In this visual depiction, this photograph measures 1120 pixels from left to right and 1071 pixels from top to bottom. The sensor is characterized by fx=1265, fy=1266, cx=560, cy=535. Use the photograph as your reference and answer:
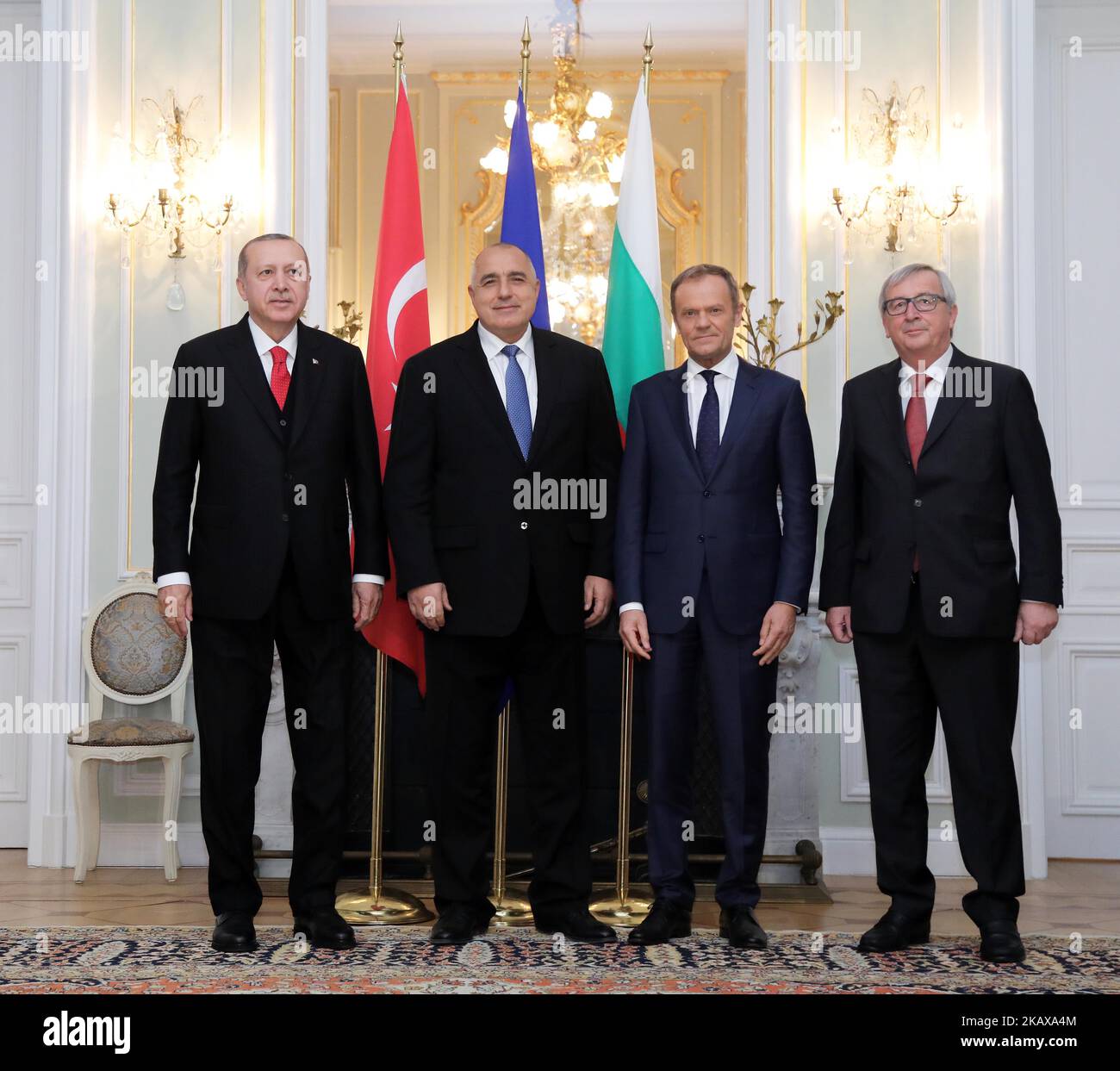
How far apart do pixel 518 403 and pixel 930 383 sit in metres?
1.05

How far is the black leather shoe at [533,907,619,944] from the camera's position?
320 cm

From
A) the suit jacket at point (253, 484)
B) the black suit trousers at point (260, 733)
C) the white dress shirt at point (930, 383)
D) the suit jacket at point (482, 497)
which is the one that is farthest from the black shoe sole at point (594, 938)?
the white dress shirt at point (930, 383)

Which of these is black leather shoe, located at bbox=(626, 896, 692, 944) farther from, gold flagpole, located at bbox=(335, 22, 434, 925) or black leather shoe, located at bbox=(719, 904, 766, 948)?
gold flagpole, located at bbox=(335, 22, 434, 925)

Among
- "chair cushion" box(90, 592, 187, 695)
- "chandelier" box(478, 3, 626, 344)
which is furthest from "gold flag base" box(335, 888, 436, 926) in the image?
"chandelier" box(478, 3, 626, 344)

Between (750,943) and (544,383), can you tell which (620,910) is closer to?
(750,943)

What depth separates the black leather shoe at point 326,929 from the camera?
312 cm

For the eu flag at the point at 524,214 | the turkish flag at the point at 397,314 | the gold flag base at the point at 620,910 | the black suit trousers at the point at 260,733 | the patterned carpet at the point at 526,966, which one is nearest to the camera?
the patterned carpet at the point at 526,966

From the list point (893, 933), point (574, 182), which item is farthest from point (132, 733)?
point (574, 182)

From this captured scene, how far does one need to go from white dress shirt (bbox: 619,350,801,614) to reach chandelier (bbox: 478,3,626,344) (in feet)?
10.5

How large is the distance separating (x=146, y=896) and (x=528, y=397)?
2.10m

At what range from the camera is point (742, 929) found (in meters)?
3.17

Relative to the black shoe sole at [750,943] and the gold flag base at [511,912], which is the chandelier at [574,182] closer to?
the gold flag base at [511,912]

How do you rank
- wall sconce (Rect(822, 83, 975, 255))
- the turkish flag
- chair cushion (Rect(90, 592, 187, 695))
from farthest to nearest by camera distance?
wall sconce (Rect(822, 83, 975, 255))
chair cushion (Rect(90, 592, 187, 695))
the turkish flag

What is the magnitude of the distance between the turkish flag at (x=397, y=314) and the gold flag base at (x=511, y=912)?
2.19 feet
